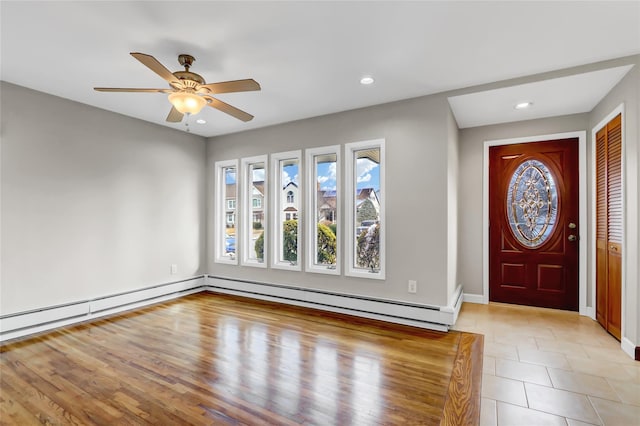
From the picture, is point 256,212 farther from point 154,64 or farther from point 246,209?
point 154,64

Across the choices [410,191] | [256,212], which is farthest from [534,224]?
[256,212]

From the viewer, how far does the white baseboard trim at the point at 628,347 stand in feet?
8.97

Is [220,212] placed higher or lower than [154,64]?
lower

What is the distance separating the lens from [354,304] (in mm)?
4023

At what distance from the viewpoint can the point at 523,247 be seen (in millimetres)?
4418

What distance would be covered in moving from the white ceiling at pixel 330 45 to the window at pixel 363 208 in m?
0.77

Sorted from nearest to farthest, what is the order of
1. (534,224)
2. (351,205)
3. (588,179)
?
(588,179)
(351,205)
(534,224)

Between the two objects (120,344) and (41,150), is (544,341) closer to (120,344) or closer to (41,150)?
(120,344)

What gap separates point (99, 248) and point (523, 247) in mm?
5786

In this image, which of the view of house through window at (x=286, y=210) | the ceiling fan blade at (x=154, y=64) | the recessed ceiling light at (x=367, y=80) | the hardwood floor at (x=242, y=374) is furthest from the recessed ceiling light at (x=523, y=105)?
the ceiling fan blade at (x=154, y=64)

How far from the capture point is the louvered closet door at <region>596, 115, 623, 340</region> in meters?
→ 3.14

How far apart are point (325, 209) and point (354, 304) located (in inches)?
53.6

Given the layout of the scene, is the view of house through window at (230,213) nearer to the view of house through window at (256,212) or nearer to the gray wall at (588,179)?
the view of house through window at (256,212)

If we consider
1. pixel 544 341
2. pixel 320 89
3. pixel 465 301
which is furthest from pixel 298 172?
pixel 544 341
